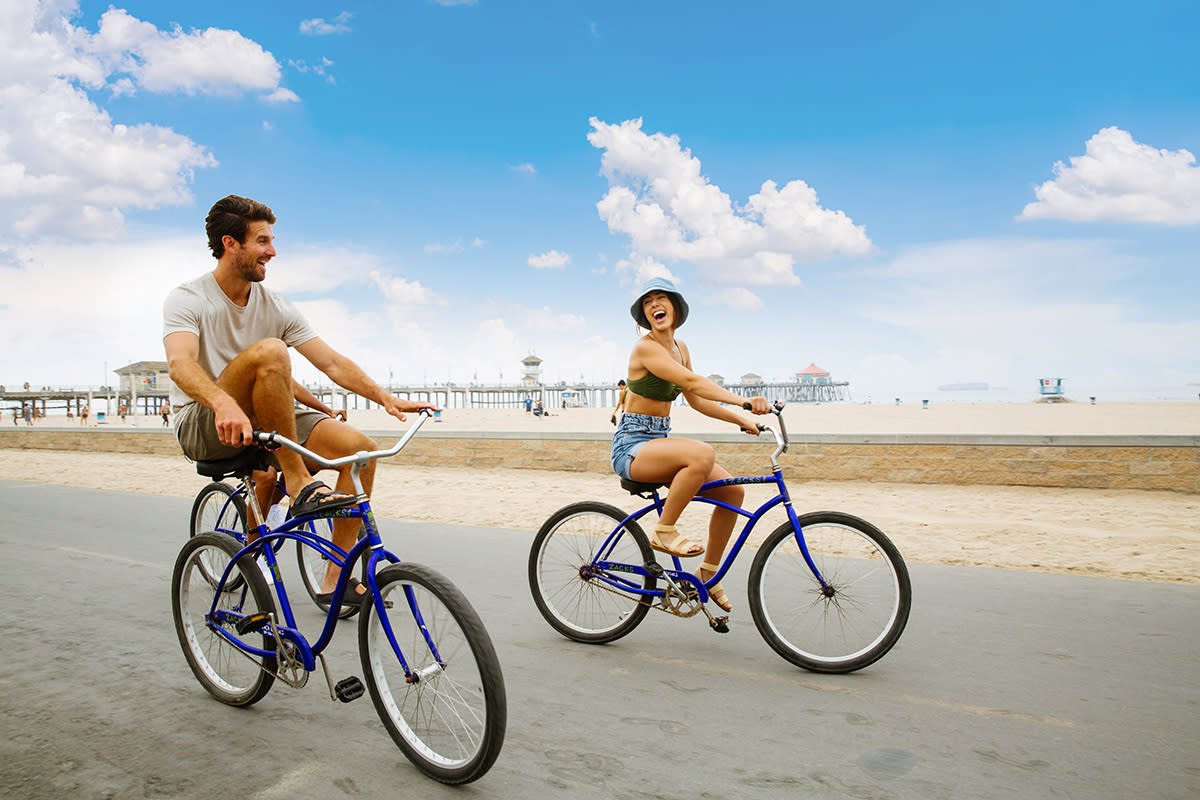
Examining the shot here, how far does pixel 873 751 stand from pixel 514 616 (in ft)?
7.56

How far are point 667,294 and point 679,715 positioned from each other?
2.06m

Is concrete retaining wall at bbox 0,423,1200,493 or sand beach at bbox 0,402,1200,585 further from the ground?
concrete retaining wall at bbox 0,423,1200,493

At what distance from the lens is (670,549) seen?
12.3ft

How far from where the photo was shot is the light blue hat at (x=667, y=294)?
4047mm

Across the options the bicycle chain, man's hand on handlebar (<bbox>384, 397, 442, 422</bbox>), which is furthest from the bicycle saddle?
the bicycle chain

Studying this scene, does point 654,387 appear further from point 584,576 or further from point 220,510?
point 220,510

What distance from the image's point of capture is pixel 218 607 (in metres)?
3.14

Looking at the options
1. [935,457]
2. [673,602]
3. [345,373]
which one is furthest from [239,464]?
[935,457]

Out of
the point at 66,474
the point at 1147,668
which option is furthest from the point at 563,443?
the point at 1147,668

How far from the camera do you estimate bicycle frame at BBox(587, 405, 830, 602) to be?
3564 millimetres

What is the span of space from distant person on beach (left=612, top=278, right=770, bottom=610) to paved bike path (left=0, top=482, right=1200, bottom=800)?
1.90ft

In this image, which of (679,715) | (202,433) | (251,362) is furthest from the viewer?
(202,433)

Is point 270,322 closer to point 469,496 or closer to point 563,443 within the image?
point 469,496

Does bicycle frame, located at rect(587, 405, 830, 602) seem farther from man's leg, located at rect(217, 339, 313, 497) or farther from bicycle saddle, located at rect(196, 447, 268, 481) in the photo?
bicycle saddle, located at rect(196, 447, 268, 481)
